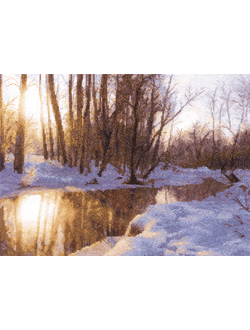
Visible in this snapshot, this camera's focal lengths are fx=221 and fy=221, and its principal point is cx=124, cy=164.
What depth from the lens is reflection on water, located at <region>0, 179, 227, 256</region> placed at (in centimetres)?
304

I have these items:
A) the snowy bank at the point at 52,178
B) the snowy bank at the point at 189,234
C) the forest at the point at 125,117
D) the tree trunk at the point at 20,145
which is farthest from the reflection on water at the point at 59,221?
the forest at the point at 125,117

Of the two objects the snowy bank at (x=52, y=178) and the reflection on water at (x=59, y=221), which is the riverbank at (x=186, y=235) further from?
the snowy bank at (x=52, y=178)

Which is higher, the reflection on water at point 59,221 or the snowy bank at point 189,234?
the snowy bank at point 189,234

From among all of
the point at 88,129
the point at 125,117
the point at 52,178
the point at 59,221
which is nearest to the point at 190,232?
the point at 59,221

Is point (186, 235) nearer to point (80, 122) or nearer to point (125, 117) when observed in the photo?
point (80, 122)

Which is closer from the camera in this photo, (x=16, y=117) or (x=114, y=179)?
(x=16, y=117)

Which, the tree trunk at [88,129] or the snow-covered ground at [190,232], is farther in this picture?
the tree trunk at [88,129]

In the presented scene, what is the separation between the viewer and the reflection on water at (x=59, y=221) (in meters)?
3.04

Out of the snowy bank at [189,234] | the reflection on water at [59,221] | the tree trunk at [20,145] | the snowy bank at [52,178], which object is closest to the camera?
the snowy bank at [189,234]

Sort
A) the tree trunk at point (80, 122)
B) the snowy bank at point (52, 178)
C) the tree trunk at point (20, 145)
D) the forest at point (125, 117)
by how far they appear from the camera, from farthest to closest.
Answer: the tree trunk at point (80, 122), the tree trunk at point (20, 145), the snowy bank at point (52, 178), the forest at point (125, 117)

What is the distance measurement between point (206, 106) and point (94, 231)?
505 centimetres

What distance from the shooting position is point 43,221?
3.98m
